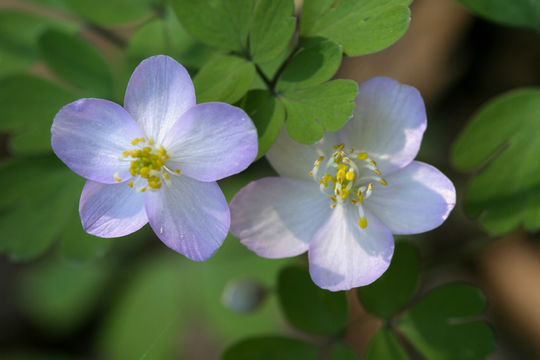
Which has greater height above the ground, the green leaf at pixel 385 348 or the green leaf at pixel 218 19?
the green leaf at pixel 218 19

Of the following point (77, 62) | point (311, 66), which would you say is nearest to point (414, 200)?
point (311, 66)

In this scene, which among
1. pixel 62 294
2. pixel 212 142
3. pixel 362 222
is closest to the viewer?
pixel 212 142

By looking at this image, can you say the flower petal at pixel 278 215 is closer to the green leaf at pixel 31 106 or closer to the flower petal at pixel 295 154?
the flower petal at pixel 295 154

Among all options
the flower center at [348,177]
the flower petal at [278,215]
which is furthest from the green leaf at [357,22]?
the flower petal at [278,215]

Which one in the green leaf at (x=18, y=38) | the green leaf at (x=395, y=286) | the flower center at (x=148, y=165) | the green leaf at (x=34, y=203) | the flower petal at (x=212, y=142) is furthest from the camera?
the green leaf at (x=18, y=38)

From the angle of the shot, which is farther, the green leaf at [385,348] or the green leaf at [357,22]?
the green leaf at [385,348]

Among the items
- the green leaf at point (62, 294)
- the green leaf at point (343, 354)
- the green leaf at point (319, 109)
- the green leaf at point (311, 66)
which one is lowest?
the green leaf at point (62, 294)

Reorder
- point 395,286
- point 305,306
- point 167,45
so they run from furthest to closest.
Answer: point 167,45, point 305,306, point 395,286

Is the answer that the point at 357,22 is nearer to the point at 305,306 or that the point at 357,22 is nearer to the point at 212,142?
the point at 212,142
